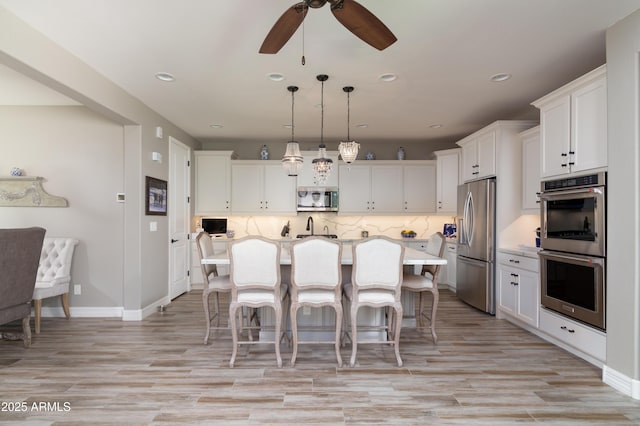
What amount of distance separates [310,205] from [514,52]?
151 inches

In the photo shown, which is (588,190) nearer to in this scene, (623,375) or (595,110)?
(595,110)

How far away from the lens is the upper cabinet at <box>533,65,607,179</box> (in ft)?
8.38

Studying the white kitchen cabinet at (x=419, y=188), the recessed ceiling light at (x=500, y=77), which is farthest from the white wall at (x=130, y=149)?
the white kitchen cabinet at (x=419, y=188)

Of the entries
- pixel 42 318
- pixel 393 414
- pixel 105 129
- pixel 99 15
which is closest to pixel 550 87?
pixel 393 414

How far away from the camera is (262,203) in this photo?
5.98 metres

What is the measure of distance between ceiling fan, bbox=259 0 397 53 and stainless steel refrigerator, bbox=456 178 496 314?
2.89 m

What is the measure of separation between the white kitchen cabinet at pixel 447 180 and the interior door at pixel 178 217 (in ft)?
13.9

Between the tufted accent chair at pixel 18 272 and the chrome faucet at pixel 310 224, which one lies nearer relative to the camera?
the tufted accent chair at pixel 18 272

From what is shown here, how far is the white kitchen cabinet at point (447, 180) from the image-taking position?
5703mm

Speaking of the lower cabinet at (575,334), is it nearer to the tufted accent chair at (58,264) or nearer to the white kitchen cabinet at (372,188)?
the white kitchen cabinet at (372,188)

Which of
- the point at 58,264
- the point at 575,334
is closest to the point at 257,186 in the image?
the point at 58,264

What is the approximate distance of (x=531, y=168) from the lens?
3.83 metres

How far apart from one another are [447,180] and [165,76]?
4.52 metres

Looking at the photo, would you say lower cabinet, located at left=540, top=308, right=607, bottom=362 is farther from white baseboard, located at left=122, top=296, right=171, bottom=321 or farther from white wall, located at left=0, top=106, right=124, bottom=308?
white wall, located at left=0, top=106, right=124, bottom=308
